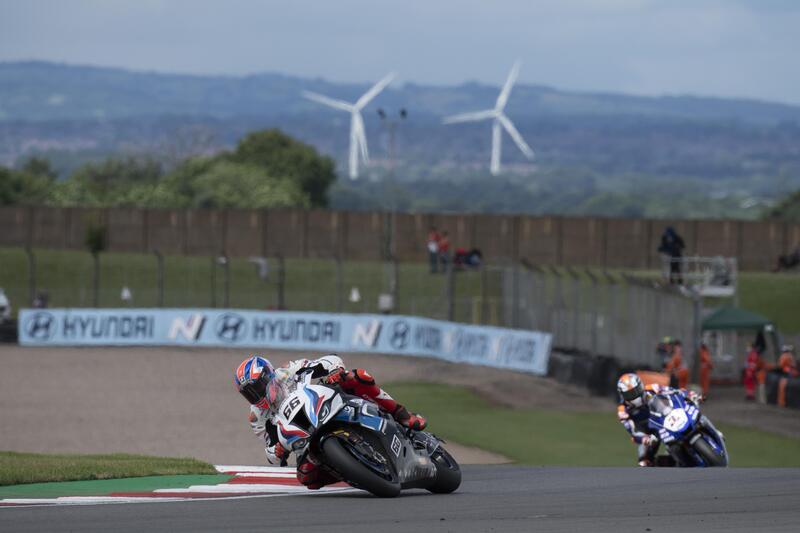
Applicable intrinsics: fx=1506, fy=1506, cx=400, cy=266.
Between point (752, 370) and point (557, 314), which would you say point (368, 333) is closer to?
point (557, 314)

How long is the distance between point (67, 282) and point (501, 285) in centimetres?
2101

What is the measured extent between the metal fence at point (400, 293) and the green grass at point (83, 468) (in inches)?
803

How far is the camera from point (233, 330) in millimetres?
46656

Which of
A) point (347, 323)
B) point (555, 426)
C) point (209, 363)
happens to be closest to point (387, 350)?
point (347, 323)

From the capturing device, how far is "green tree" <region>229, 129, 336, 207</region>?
504 feet

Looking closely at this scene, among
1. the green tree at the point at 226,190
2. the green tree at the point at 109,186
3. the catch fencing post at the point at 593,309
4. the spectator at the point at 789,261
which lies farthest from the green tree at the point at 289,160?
the catch fencing post at the point at 593,309

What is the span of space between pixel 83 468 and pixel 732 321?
89.0ft

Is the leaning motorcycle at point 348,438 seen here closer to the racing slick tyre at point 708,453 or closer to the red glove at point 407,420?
the red glove at point 407,420

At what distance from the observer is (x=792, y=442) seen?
27516 millimetres

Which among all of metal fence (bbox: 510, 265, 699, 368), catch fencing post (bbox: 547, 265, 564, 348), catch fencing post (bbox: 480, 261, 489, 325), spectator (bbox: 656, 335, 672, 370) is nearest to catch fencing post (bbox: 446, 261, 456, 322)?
catch fencing post (bbox: 480, 261, 489, 325)

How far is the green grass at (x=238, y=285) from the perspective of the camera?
160 ft

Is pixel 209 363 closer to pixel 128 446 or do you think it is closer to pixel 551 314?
pixel 551 314

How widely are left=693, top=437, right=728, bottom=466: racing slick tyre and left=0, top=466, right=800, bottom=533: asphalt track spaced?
2.82 m

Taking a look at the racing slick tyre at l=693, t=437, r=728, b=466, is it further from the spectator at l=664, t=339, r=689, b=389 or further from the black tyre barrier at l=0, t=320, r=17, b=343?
the black tyre barrier at l=0, t=320, r=17, b=343
